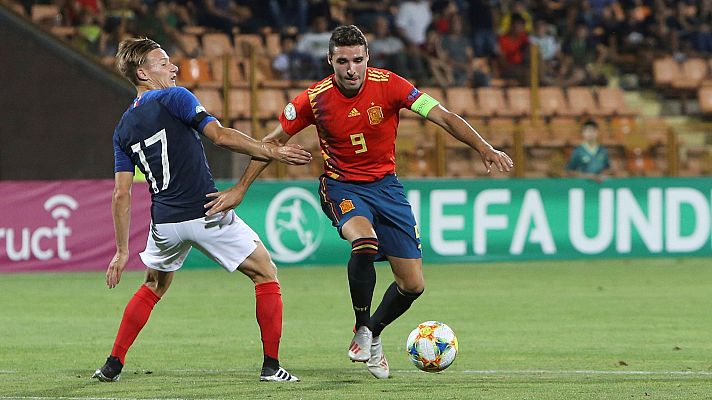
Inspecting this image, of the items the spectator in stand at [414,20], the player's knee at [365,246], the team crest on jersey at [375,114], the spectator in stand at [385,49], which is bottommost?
the player's knee at [365,246]

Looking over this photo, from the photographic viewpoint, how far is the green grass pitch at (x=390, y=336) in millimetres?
7527

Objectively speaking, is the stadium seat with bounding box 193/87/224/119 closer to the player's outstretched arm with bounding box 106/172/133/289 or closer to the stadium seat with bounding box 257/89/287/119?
the stadium seat with bounding box 257/89/287/119

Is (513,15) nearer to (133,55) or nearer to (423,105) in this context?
(423,105)

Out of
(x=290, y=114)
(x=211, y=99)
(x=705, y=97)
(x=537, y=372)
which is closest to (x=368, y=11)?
(x=211, y=99)

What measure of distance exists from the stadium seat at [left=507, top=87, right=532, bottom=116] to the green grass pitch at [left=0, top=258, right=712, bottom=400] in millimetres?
4197

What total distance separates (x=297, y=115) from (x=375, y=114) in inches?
18.3

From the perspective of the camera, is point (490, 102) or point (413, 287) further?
point (490, 102)

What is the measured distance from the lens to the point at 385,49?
69.9 ft

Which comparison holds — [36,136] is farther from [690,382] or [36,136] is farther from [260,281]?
[690,382]

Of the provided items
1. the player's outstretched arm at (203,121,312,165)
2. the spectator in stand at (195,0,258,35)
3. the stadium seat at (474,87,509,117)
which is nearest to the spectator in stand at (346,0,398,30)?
the spectator in stand at (195,0,258,35)

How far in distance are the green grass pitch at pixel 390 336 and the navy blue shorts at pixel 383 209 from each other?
0.77 m

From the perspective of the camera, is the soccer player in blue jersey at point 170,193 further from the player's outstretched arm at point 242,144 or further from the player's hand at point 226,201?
the player's outstretched arm at point 242,144

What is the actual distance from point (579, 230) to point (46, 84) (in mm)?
7368

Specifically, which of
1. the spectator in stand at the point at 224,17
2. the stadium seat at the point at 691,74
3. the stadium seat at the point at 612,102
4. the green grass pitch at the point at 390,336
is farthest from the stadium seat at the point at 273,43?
the stadium seat at the point at 691,74
